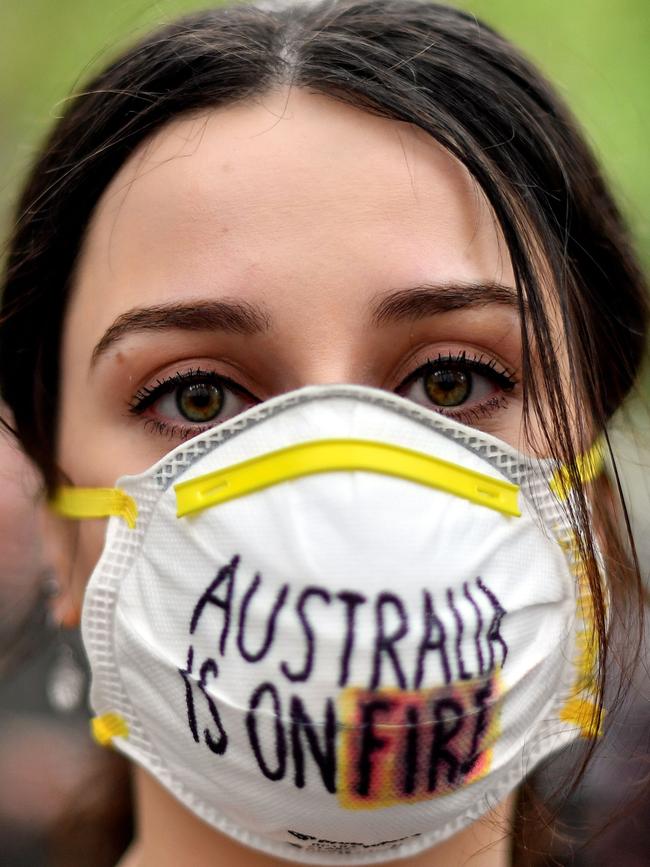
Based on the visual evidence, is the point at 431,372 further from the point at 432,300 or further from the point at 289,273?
the point at 289,273

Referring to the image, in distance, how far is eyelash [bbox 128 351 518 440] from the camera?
1.25 metres

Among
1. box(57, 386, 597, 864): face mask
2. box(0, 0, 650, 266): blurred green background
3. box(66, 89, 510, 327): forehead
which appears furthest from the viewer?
box(0, 0, 650, 266): blurred green background

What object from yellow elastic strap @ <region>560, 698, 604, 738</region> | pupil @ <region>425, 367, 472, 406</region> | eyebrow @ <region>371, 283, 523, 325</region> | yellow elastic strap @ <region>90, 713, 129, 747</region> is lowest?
yellow elastic strap @ <region>90, 713, 129, 747</region>

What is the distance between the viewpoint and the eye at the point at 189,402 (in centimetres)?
128

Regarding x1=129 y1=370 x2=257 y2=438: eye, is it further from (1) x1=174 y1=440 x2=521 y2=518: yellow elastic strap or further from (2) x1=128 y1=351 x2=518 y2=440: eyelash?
(1) x1=174 y1=440 x2=521 y2=518: yellow elastic strap

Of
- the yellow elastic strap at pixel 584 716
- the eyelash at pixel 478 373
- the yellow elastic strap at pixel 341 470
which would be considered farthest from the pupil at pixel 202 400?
the yellow elastic strap at pixel 584 716

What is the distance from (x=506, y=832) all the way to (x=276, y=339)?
752 mm

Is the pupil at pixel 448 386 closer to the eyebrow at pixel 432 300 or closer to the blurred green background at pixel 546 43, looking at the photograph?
the eyebrow at pixel 432 300

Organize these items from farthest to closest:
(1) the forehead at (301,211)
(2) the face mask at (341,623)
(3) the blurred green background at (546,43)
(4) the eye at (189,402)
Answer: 1. (3) the blurred green background at (546,43)
2. (4) the eye at (189,402)
3. (1) the forehead at (301,211)
4. (2) the face mask at (341,623)

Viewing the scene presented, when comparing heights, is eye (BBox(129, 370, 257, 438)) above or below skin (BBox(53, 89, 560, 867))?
below

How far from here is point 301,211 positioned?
1.18 m

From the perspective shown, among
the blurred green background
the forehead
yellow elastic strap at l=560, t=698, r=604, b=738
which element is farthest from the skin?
the blurred green background

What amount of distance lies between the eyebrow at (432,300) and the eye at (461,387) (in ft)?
0.27

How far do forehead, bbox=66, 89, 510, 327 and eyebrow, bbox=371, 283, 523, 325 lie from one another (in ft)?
0.05
